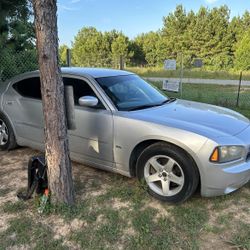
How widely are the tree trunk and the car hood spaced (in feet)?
3.23

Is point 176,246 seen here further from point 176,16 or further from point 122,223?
point 176,16

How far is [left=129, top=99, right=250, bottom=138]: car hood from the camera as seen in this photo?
10.9ft

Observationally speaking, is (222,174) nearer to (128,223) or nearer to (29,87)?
(128,223)

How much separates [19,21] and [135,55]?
3461 cm

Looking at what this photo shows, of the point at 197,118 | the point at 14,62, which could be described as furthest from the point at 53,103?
the point at 14,62

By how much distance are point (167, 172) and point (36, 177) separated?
4.77ft

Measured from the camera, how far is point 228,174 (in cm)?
314

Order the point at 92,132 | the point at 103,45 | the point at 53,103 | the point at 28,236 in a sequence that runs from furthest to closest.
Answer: the point at 103,45 < the point at 92,132 < the point at 53,103 < the point at 28,236

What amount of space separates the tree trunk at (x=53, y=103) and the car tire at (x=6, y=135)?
2.09 meters

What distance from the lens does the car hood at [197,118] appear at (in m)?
3.33

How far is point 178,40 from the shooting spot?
37312 mm

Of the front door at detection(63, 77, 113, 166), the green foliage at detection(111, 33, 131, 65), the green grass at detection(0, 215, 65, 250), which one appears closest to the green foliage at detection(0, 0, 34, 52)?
the front door at detection(63, 77, 113, 166)

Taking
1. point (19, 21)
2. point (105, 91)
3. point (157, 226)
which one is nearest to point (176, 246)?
point (157, 226)

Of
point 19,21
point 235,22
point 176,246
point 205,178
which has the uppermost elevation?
point 235,22
